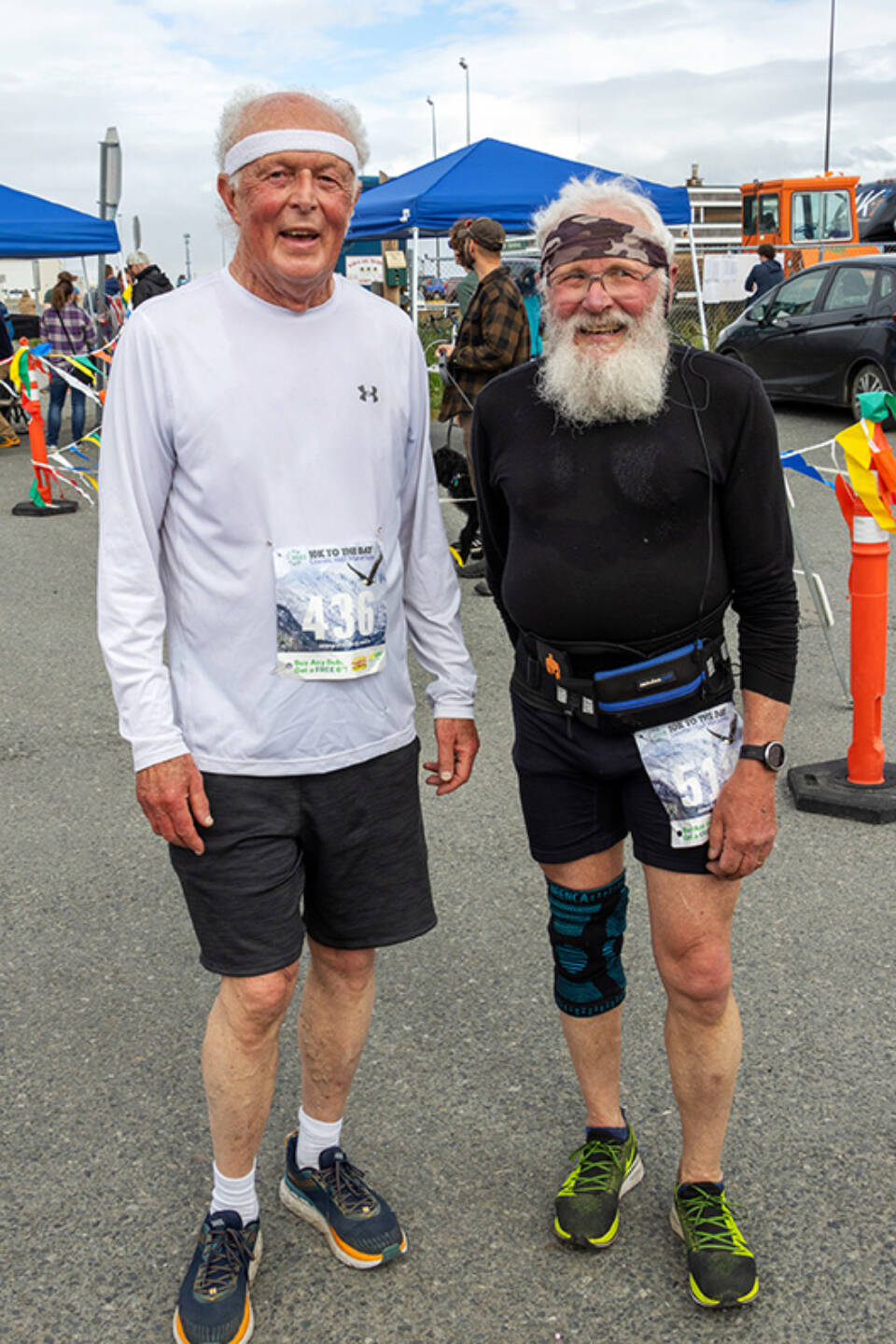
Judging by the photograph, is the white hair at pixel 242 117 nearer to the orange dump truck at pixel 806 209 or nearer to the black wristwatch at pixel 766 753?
the black wristwatch at pixel 766 753

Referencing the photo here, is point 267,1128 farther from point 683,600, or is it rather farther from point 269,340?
point 269,340

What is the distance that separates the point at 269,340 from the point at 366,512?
0.33m

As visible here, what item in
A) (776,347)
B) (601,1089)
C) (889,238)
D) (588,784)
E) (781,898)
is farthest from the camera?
(889,238)

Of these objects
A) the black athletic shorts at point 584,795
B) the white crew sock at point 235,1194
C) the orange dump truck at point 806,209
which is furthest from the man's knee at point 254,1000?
the orange dump truck at point 806,209

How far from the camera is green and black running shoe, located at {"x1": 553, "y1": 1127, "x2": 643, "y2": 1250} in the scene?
2494 millimetres

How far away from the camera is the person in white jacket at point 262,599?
217 centimetres

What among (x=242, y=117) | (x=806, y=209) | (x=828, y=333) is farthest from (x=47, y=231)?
(x=806, y=209)

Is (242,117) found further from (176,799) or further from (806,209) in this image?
(806,209)

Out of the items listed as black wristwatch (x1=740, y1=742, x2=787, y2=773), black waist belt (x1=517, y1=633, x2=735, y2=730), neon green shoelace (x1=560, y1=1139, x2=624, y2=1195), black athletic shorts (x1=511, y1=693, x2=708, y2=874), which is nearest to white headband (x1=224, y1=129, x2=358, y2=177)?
black waist belt (x1=517, y1=633, x2=735, y2=730)

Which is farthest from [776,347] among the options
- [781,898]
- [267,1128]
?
[267,1128]

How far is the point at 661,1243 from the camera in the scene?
2.53 meters

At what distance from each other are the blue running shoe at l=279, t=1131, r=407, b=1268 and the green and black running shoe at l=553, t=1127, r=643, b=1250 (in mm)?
318

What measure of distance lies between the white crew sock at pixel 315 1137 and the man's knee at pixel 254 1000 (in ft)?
1.25

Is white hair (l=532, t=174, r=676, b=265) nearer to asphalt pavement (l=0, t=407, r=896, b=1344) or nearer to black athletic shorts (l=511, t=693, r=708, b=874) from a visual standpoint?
black athletic shorts (l=511, t=693, r=708, b=874)
